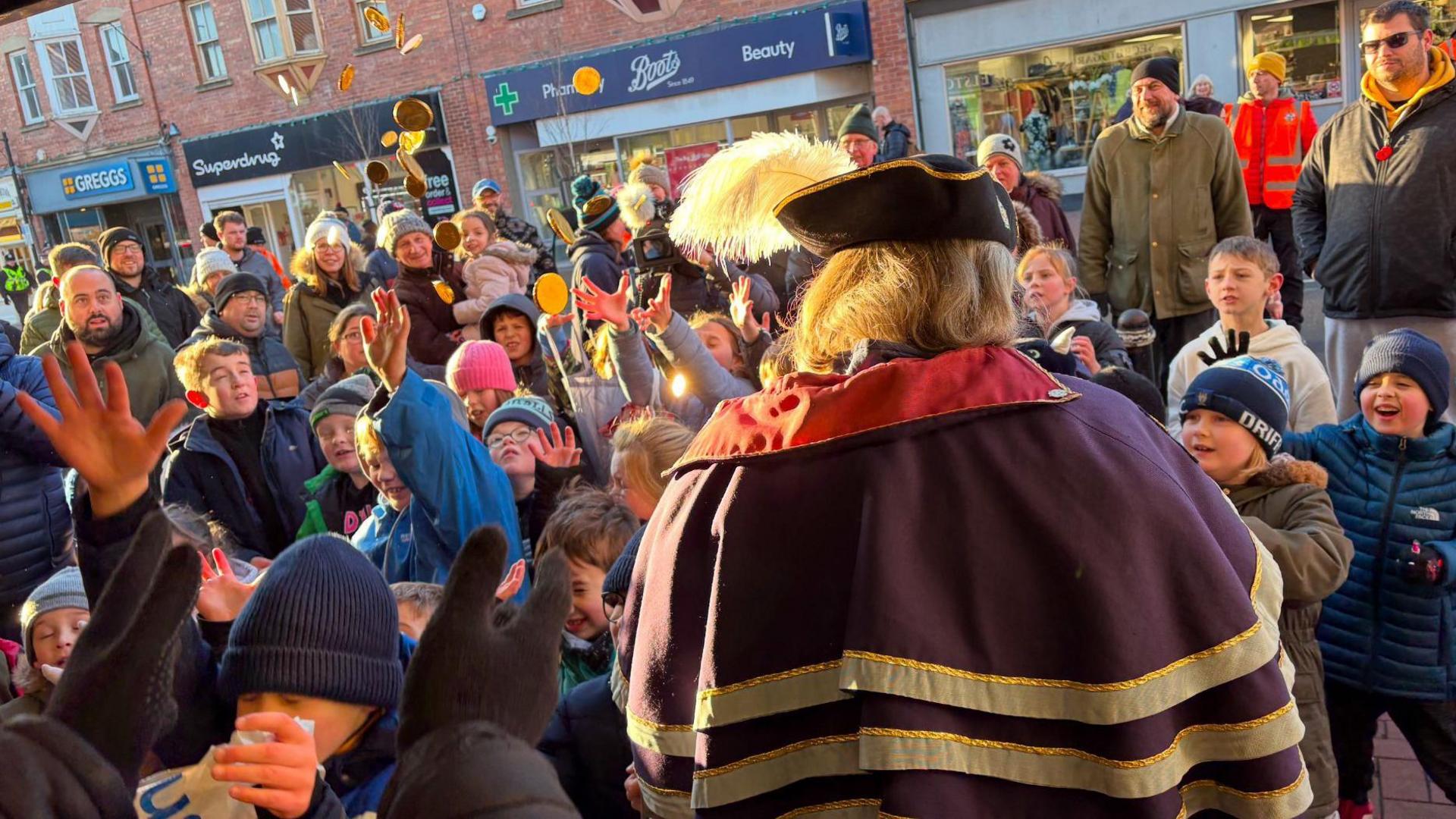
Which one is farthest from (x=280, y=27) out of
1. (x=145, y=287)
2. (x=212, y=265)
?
(x=145, y=287)

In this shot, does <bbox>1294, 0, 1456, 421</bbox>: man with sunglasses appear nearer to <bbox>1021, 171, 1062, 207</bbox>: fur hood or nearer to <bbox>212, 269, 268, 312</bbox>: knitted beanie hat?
<bbox>1021, 171, 1062, 207</bbox>: fur hood

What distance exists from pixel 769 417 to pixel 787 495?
11 cm

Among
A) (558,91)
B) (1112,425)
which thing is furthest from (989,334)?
(558,91)

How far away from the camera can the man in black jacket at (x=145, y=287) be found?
6.59m

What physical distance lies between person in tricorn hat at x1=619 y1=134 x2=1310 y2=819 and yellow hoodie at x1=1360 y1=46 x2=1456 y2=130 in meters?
3.47

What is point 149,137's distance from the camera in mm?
20828

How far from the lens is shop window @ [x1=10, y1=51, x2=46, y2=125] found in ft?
70.5

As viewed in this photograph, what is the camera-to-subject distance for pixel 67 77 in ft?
69.6

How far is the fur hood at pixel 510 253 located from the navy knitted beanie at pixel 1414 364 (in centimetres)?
459

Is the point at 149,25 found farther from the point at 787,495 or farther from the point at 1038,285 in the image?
the point at 787,495

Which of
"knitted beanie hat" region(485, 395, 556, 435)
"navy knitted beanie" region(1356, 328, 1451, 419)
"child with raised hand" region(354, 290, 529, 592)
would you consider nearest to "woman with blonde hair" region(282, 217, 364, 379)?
"knitted beanie hat" region(485, 395, 556, 435)

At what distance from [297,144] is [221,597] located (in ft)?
60.8

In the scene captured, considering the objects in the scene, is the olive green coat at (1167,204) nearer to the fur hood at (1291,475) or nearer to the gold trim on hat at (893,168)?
the fur hood at (1291,475)

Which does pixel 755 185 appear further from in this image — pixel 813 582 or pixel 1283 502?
pixel 1283 502
